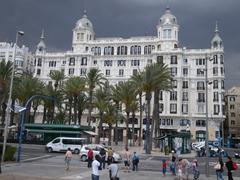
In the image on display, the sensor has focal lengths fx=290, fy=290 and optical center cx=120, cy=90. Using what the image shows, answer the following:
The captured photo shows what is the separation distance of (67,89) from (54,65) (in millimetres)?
33541

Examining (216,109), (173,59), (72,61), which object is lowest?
(216,109)

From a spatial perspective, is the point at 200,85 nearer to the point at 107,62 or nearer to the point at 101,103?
the point at 107,62

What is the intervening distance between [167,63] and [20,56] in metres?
47.3

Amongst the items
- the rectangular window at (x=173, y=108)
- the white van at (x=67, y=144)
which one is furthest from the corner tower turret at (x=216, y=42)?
the white van at (x=67, y=144)

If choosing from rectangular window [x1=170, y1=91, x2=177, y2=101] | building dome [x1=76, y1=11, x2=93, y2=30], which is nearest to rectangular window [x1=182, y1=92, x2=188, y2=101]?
rectangular window [x1=170, y1=91, x2=177, y2=101]

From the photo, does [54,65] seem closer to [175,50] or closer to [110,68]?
[110,68]

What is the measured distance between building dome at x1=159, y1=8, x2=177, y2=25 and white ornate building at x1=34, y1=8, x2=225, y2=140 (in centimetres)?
29

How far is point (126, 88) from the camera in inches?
2223

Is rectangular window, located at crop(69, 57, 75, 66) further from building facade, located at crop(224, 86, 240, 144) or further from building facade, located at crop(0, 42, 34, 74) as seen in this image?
building facade, located at crop(224, 86, 240, 144)

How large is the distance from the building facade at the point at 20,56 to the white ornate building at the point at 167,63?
6114 mm

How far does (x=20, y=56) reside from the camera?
9406 centimetres

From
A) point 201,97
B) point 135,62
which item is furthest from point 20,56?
point 201,97

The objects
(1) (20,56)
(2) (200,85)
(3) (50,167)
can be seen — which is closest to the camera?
(3) (50,167)

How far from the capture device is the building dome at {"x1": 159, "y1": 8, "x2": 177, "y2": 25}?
84.4 meters
